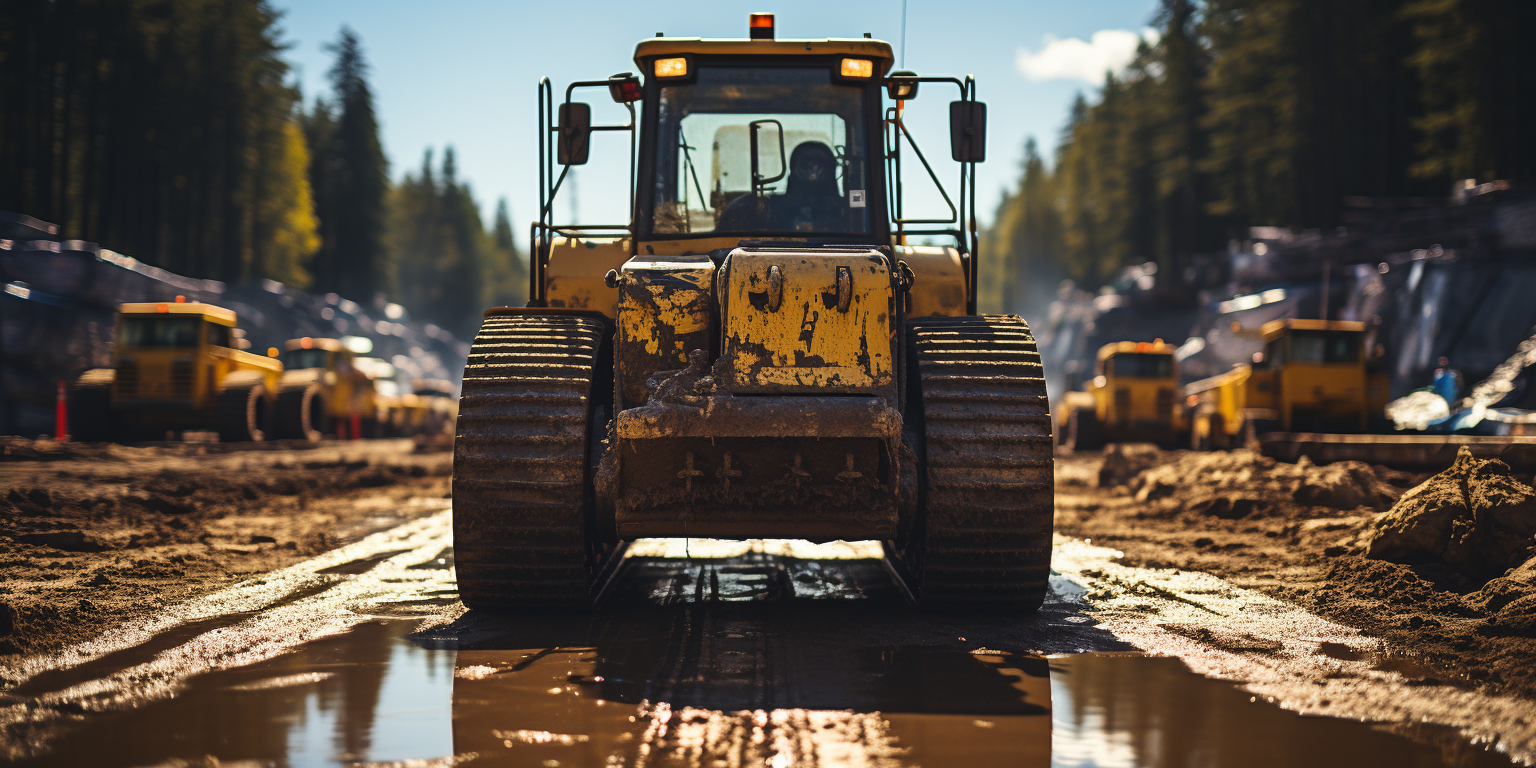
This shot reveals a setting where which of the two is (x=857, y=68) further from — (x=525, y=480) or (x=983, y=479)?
(x=525, y=480)

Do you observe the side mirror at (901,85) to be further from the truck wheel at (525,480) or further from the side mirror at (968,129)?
the truck wheel at (525,480)

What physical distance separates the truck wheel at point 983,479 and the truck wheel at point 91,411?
20.7 metres

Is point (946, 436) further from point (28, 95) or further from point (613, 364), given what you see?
point (28, 95)

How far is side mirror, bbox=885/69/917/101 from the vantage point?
22.6 ft

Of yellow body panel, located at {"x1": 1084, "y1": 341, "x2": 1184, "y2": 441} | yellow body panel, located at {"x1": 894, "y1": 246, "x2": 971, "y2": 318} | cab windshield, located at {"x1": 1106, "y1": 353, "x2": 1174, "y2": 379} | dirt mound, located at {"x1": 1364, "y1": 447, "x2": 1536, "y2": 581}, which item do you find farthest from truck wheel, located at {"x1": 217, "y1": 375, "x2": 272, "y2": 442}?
dirt mound, located at {"x1": 1364, "y1": 447, "x2": 1536, "y2": 581}

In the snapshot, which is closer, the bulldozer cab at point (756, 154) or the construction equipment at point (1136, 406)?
the bulldozer cab at point (756, 154)

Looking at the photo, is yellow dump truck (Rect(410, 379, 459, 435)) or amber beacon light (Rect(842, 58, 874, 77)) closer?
amber beacon light (Rect(842, 58, 874, 77))

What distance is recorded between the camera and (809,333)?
518 cm

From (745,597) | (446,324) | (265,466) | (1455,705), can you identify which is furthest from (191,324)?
(446,324)

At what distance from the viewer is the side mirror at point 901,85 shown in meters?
6.88

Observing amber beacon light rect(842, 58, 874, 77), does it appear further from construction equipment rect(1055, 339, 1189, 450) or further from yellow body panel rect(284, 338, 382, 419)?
yellow body panel rect(284, 338, 382, 419)

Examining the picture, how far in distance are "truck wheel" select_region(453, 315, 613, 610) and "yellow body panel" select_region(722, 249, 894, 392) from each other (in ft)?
2.82

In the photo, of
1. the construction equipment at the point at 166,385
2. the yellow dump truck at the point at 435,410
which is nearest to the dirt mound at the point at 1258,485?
the construction equipment at the point at 166,385

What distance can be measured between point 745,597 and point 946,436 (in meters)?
1.81
